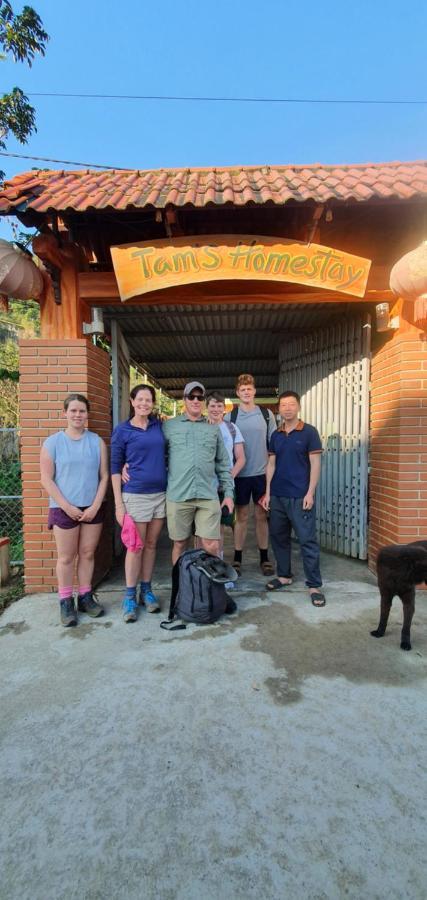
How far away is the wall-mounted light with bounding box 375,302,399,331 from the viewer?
407 centimetres

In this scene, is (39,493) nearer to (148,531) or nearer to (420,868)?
(148,531)

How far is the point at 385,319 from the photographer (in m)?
4.19

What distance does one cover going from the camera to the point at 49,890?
4.50ft

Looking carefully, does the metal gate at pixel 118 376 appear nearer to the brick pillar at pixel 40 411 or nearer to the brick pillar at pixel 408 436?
the brick pillar at pixel 40 411

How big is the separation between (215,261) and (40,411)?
2084 mm

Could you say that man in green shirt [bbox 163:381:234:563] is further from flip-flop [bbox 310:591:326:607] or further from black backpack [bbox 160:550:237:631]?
flip-flop [bbox 310:591:326:607]

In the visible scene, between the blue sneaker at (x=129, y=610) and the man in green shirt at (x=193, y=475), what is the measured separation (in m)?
0.47

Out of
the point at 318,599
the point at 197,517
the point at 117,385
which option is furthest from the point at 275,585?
the point at 117,385

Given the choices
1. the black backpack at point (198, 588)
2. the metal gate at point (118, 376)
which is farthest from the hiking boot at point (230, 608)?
the metal gate at point (118, 376)

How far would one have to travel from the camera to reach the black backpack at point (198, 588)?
10.2ft

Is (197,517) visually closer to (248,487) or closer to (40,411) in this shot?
(248,487)

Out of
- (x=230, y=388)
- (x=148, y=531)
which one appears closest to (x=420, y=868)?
(x=148, y=531)

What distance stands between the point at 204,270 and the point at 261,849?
3.68 meters

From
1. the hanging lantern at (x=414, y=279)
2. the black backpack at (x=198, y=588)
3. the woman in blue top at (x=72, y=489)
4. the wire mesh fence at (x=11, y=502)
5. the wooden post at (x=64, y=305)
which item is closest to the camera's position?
the black backpack at (x=198, y=588)
